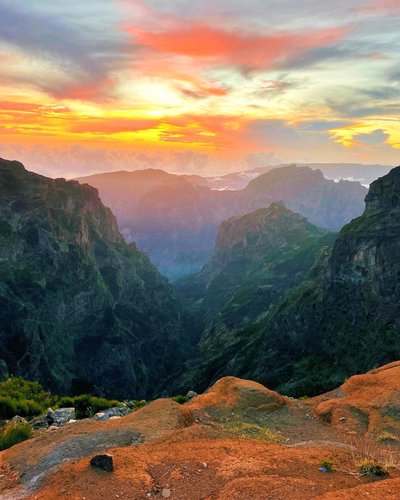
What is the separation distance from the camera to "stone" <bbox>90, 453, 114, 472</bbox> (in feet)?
61.0

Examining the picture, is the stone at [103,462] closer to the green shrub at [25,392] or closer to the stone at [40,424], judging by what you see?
A: the stone at [40,424]

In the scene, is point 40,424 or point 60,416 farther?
point 60,416

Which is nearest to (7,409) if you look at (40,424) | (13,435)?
(40,424)

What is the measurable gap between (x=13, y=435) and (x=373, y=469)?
1009 inches

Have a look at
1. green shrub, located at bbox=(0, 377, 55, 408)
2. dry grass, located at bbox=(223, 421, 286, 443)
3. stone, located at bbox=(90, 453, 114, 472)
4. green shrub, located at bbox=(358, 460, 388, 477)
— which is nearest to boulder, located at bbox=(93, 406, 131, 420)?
green shrub, located at bbox=(0, 377, 55, 408)

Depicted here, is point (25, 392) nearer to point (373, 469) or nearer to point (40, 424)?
point (40, 424)

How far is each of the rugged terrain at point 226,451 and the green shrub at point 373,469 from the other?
0.98ft

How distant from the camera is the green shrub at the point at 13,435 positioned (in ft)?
95.1

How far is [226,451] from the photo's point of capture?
2114cm

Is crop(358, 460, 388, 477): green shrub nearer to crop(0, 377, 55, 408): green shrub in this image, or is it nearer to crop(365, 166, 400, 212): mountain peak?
crop(0, 377, 55, 408): green shrub

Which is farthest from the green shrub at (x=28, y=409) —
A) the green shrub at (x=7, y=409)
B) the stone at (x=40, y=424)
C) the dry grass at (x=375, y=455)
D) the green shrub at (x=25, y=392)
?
the dry grass at (x=375, y=455)

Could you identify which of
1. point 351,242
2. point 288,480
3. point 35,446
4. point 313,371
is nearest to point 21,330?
point 313,371

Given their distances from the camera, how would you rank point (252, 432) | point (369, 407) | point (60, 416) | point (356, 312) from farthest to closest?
point (356, 312), point (60, 416), point (369, 407), point (252, 432)

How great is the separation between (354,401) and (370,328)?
465ft
